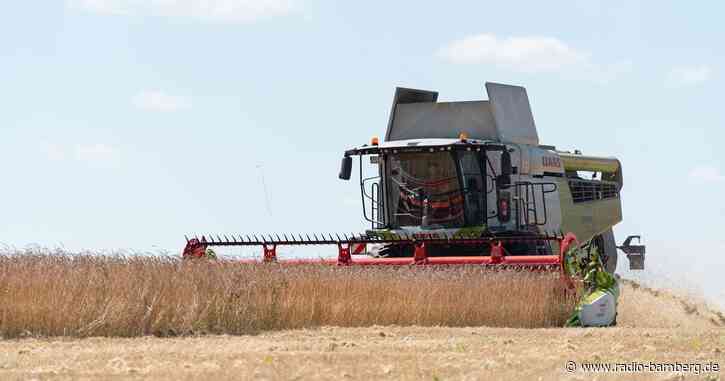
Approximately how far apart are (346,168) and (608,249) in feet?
18.9

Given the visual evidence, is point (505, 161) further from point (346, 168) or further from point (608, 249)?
point (608, 249)

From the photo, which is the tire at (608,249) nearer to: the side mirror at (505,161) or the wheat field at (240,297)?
the side mirror at (505,161)

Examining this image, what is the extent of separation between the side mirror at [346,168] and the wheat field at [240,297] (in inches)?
69.2

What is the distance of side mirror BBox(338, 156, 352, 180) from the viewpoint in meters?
16.9

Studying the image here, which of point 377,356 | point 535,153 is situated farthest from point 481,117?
point 377,356

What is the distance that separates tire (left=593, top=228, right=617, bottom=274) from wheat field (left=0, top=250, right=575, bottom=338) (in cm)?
576

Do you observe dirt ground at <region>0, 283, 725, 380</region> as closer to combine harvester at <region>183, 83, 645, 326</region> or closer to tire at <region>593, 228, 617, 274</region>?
combine harvester at <region>183, 83, 645, 326</region>

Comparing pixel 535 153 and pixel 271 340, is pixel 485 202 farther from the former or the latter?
pixel 271 340

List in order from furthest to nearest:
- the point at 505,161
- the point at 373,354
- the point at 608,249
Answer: the point at 608,249
the point at 505,161
the point at 373,354

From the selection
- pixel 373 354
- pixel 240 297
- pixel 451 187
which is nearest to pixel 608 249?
pixel 451 187

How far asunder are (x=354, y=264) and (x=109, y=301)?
3.86 metres

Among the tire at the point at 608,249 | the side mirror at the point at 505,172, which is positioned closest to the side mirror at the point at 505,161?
the side mirror at the point at 505,172

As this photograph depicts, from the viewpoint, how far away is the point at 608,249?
2081 cm

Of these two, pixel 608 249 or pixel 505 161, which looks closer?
pixel 505 161
